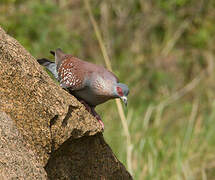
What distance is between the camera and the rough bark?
361 centimetres

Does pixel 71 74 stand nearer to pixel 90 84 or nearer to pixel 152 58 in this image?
pixel 90 84

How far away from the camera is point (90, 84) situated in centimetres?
502

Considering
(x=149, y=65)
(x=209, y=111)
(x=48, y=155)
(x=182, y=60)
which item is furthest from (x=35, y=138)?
(x=182, y=60)

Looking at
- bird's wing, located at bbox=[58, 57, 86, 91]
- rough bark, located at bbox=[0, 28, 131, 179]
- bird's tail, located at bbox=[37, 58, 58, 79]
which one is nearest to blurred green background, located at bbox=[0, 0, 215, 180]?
bird's tail, located at bbox=[37, 58, 58, 79]

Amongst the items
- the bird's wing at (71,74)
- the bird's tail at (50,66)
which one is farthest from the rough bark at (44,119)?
the bird's tail at (50,66)

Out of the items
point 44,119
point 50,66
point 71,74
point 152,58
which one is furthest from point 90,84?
point 152,58

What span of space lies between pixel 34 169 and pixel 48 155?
318 millimetres

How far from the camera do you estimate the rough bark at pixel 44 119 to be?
3.61 metres

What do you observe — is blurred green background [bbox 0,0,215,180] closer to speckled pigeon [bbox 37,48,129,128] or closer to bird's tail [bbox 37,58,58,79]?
bird's tail [bbox 37,58,58,79]

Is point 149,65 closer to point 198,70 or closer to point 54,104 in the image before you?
point 198,70

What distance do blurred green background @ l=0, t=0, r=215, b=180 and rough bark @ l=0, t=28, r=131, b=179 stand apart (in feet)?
10.8

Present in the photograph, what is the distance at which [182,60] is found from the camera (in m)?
12.6

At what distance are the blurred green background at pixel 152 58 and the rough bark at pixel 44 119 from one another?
328 cm

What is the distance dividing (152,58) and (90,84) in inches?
282
